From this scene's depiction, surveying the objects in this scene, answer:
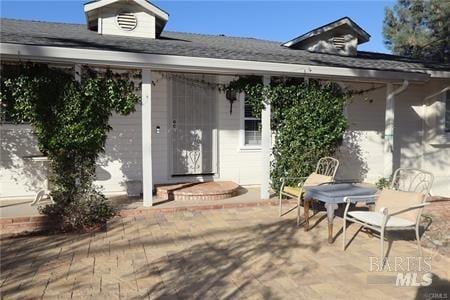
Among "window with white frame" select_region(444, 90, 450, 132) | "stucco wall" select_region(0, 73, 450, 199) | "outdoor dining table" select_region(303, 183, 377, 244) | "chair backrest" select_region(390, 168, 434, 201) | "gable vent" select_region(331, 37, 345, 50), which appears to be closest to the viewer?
"chair backrest" select_region(390, 168, 434, 201)

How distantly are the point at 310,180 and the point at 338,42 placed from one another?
17.0 feet

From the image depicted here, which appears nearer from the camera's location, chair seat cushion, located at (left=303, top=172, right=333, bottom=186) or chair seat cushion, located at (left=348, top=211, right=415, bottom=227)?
chair seat cushion, located at (left=348, top=211, right=415, bottom=227)

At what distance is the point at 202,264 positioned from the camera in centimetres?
394

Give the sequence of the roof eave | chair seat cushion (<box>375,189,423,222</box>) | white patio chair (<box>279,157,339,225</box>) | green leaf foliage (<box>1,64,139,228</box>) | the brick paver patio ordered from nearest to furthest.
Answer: the brick paver patio < chair seat cushion (<box>375,189,423,222</box>) < green leaf foliage (<box>1,64,139,228</box>) < white patio chair (<box>279,157,339,225</box>) < the roof eave

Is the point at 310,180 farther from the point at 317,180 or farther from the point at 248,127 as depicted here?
the point at 248,127

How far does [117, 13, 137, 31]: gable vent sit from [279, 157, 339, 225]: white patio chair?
179 inches

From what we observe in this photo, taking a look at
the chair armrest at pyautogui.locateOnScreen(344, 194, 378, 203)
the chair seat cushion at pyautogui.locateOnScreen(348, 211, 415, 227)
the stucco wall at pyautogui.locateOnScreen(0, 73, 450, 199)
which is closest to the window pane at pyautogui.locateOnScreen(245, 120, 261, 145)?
the stucco wall at pyautogui.locateOnScreen(0, 73, 450, 199)

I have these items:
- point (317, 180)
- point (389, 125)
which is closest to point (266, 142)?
point (317, 180)

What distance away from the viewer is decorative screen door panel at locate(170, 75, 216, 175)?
8016mm

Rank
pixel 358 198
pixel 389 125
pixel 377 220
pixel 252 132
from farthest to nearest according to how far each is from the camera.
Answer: pixel 252 132
pixel 389 125
pixel 358 198
pixel 377 220

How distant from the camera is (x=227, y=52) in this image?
265 inches

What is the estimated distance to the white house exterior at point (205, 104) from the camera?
5988mm
